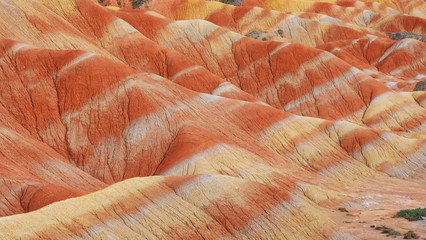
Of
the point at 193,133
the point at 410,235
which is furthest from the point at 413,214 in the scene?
the point at 193,133

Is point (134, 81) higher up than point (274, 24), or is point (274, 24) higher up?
point (134, 81)

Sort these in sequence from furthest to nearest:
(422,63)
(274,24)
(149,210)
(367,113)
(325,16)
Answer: (325,16) < (274,24) < (422,63) < (367,113) < (149,210)

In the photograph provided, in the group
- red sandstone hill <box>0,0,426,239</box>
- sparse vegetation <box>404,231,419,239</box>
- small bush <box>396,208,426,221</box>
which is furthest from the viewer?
small bush <box>396,208,426,221</box>

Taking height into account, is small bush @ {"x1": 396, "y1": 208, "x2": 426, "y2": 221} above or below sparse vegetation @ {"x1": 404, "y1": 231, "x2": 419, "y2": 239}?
below

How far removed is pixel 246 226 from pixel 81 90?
3111cm

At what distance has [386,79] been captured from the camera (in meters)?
97.1

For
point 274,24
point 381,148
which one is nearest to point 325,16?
point 274,24

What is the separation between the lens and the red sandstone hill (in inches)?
1248

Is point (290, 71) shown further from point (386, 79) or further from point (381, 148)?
point (381, 148)

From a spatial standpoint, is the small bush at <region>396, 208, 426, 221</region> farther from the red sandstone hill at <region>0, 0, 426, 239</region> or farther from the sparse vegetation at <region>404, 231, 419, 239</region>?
the sparse vegetation at <region>404, 231, 419, 239</region>

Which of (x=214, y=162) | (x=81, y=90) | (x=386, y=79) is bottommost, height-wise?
(x=386, y=79)

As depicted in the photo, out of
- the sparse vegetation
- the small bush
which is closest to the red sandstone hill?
the small bush

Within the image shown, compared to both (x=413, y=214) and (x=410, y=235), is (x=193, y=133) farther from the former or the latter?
(x=410, y=235)

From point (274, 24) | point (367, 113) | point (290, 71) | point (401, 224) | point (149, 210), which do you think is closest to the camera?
point (149, 210)
